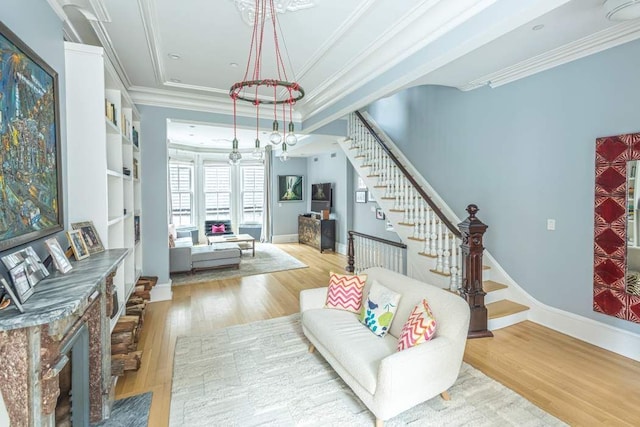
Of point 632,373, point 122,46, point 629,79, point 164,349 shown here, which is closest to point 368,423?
point 164,349

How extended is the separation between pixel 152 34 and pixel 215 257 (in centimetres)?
400

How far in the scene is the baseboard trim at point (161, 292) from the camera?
445cm

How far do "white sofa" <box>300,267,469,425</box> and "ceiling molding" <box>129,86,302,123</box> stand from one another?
376cm

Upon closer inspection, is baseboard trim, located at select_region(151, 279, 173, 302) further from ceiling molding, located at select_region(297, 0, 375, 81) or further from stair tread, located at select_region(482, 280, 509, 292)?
stair tread, located at select_region(482, 280, 509, 292)

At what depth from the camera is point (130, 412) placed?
215cm

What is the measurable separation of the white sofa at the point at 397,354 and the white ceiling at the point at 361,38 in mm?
2024

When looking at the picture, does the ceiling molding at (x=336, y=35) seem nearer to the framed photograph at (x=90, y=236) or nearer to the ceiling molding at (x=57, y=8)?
the ceiling molding at (x=57, y=8)

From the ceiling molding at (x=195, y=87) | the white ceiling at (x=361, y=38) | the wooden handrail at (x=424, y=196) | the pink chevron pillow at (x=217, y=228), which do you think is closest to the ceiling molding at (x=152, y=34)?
the white ceiling at (x=361, y=38)

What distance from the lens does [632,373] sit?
8.36 feet

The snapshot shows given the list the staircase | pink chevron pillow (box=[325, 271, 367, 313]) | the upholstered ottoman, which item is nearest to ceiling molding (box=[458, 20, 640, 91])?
the staircase

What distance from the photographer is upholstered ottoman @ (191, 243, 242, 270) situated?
5.81 metres

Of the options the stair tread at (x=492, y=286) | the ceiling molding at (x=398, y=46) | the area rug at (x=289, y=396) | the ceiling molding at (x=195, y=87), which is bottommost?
the area rug at (x=289, y=396)

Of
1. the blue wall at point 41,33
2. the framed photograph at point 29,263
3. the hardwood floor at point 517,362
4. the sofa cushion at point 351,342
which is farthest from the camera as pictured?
the hardwood floor at point 517,362

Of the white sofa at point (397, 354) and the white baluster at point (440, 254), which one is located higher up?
the white baluster at point (440, 254)
